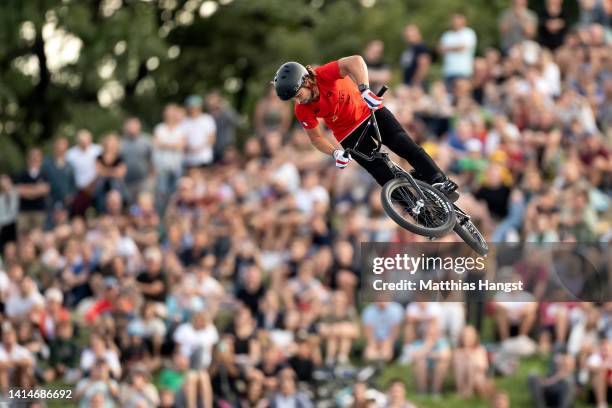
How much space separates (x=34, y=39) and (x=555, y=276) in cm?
1529

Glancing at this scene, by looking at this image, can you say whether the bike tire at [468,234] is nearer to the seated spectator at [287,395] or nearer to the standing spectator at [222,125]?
the seated spectator at [287,395]

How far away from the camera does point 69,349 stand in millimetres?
19031

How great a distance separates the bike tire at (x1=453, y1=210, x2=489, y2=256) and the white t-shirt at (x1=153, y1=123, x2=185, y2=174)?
7.87 m

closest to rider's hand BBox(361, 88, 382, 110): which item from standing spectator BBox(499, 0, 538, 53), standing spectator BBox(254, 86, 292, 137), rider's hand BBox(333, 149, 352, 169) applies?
rider's hand BBox(333, 149, 352, 169)

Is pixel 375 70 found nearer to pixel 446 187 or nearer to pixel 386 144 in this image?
pixel 386 144

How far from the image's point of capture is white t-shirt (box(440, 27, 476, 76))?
21.3 metres

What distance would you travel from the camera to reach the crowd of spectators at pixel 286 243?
717 inches

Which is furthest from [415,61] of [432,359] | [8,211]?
[8,211]

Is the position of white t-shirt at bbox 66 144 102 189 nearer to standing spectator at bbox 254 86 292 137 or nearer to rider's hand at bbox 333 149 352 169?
standing spectator at bbox 254 86 292 137

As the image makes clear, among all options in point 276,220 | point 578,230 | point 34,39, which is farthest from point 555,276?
point 34,39

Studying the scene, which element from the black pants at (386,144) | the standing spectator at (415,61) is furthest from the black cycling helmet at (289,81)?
the standing spectator at (415,61)

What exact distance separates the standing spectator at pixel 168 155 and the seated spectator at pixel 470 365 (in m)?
5.31

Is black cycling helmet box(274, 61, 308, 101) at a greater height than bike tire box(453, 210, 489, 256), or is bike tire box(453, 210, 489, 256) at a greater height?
black cycling helmet box(274, 61, 308, 101)

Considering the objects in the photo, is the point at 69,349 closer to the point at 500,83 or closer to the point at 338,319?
the point at 338,319
